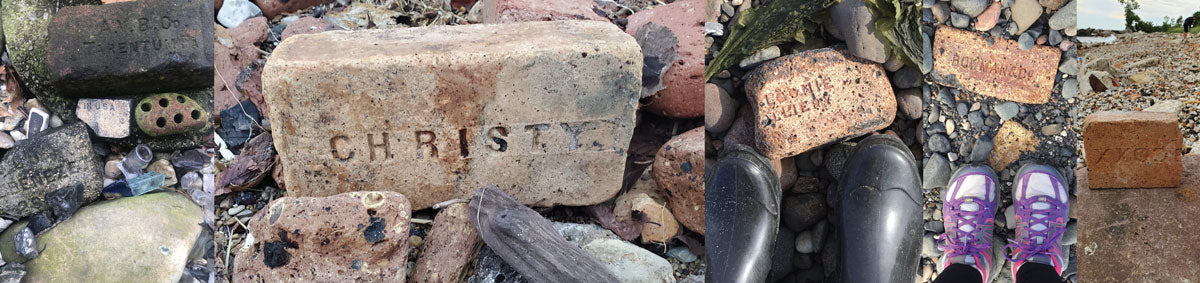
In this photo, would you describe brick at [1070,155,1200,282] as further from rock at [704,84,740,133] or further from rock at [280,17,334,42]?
rock at [280,17,334,42]

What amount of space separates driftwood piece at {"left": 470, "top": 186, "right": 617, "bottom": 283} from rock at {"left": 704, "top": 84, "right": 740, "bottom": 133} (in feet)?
2.08

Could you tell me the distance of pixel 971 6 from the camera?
62.7 inches

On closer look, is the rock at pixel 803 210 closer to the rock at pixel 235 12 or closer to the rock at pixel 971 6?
the rock at pixel 971 6

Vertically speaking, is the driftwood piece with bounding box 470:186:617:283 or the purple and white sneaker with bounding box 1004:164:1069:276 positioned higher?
the purple and white sneaker with bounding box 1004:164:1069:276

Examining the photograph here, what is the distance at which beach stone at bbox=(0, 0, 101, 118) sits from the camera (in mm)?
2244

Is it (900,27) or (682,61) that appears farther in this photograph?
(682,61)

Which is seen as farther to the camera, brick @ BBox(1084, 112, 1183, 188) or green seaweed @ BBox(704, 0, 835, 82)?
brick @ BBox(1084, 112, 1183, 188)

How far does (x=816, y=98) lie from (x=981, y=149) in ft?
1.52

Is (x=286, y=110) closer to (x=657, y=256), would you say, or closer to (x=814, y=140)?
(x=657, y=256)

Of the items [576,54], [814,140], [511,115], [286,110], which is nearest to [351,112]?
[286,110]

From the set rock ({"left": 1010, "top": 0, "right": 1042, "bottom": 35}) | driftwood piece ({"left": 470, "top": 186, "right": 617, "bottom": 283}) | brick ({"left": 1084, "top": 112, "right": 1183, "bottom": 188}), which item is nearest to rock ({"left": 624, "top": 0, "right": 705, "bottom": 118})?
driftwood piece ({"left": 470, "top": 186, "right": 617, "bottom": 283})

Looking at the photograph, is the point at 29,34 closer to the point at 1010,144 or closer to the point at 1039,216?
the point at 1010,144

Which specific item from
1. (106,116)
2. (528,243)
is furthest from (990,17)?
(106,116)

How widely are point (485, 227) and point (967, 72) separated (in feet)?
4.05
